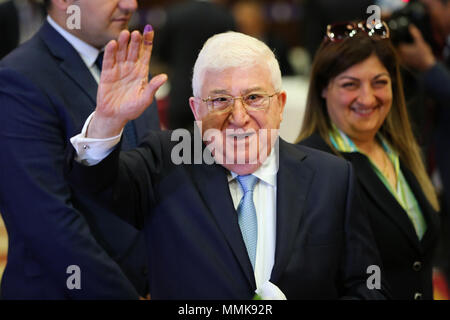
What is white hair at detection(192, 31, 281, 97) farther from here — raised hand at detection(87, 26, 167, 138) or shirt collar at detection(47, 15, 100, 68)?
shirt collar at detection(47, 15, 100, 68)

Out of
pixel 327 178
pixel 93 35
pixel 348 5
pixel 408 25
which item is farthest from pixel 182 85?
pixel 327 178

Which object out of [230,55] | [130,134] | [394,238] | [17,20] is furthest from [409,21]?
[17,20]

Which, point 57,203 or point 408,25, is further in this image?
point 408,25

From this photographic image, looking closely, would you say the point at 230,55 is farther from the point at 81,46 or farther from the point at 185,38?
the point at 185,38

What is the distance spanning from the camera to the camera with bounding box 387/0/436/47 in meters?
3.45

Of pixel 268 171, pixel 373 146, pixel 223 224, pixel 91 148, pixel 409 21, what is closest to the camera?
pixel 91 148

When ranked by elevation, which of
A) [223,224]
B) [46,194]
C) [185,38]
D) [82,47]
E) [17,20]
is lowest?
[223,224]

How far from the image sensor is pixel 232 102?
1.95 m

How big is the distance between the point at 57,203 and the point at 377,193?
1.12m

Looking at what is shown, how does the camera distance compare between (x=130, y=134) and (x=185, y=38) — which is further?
(x=185, y=38)

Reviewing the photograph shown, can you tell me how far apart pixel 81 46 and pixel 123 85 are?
0.65 metres

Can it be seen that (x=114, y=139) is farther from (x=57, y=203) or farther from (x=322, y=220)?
(x=322, y=220)

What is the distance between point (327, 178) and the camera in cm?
208

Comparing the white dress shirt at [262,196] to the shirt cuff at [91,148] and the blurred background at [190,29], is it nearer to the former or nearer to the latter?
the shirt cuff at [91,148]
